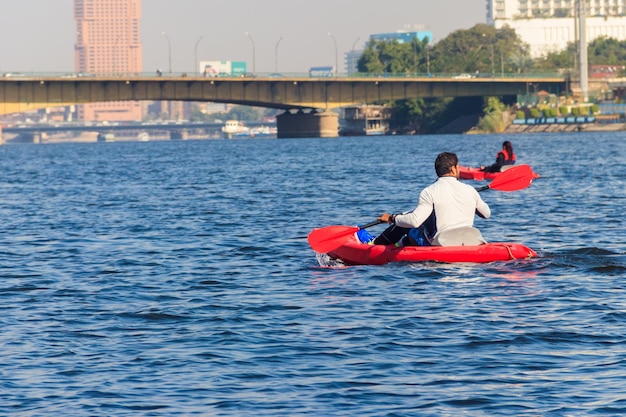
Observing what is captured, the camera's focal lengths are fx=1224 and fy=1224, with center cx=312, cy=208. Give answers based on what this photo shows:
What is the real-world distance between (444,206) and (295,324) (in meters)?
4.14

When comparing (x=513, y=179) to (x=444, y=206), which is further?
(x=513, y=179)

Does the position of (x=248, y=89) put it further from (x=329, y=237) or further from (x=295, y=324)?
(x=295, y=324)

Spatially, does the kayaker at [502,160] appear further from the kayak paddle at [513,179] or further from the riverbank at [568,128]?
the riverbank at [568,128]

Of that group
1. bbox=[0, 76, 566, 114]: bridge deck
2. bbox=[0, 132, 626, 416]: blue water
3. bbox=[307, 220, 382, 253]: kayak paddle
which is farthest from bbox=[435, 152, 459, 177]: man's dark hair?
bbox=[0, 76, 566, 114]: bridge deck

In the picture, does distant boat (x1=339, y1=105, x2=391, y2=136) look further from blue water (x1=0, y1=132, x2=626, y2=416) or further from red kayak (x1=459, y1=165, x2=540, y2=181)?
blue water (x1=0, y1=132, x2=626, y2=416)

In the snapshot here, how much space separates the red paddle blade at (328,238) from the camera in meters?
20.4

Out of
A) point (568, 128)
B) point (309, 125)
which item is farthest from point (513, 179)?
point (568, 128)

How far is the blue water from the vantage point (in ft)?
37.7

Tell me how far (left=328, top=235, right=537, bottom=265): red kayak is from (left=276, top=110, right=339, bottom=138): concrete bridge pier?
11945cm

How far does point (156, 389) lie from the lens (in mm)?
11891

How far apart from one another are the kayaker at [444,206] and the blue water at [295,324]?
0.70m

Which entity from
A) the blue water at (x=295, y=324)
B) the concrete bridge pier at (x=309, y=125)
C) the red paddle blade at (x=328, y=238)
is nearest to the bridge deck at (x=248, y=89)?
the concrete bridge pier at (x=309, y=125)

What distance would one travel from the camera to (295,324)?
597 inches

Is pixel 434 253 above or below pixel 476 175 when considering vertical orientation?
below
